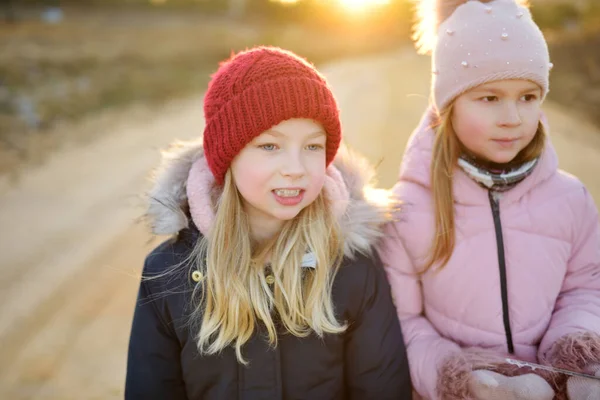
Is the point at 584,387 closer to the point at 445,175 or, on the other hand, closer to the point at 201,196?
the point at 445,175

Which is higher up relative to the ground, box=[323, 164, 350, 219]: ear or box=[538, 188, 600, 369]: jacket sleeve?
box=[323, 164, 350, 219]: ear

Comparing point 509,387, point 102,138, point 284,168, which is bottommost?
point 509,387

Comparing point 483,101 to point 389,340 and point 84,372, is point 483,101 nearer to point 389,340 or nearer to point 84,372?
point 389,340

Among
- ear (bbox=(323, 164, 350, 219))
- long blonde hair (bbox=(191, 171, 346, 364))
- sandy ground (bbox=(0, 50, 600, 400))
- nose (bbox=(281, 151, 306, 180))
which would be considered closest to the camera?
nose (bbox=(281, 151, 306, 180))

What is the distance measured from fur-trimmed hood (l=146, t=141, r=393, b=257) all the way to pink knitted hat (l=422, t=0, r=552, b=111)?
1.35ft

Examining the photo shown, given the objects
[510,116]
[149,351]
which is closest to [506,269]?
[510,116]

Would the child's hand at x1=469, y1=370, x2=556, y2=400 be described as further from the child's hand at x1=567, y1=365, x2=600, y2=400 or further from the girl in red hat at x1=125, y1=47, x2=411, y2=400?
the girl in red hat at x1=125, y1=47, x2=411, y2=400

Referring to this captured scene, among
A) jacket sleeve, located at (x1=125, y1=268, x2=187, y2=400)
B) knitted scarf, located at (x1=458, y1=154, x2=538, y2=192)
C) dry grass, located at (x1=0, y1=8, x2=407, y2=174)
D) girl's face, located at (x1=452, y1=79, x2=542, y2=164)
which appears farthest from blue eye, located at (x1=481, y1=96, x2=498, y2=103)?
dry grass, located at (x1=0, y1=8, x2=407, y2=174)

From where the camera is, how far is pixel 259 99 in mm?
1634

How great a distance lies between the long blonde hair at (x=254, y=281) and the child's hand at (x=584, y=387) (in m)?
0.72

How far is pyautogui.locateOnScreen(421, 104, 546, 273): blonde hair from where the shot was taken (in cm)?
188

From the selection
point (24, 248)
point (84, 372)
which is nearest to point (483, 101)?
point (84, 372)

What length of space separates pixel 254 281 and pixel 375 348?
1.61 feet

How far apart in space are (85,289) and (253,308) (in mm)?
2199
